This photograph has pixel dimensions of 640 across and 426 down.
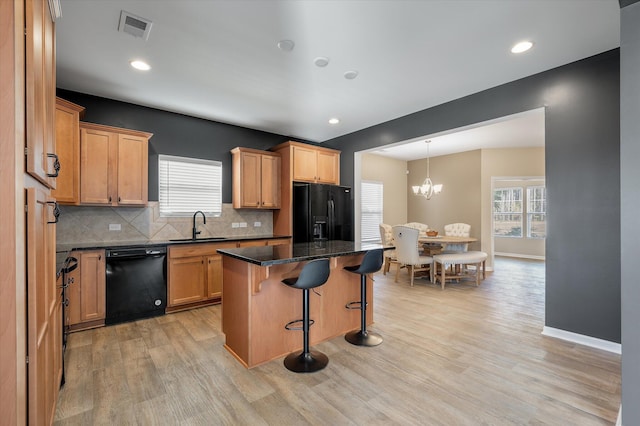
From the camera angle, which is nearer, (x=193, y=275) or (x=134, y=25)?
(x=134, y=25)

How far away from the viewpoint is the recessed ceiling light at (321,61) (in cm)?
289

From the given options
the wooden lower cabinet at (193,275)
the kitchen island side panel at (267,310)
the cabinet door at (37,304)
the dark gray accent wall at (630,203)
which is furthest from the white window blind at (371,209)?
the cabinet door at (37,304)

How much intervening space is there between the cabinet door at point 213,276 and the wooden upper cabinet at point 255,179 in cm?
103

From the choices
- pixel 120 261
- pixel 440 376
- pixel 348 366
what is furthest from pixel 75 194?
pixel 440 376

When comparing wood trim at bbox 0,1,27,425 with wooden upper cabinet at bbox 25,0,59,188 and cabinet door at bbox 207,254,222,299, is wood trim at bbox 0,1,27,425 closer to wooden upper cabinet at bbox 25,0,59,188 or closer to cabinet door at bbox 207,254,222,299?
wooden upper cabinet at bbox 25,0,59,188

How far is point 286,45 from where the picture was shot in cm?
266

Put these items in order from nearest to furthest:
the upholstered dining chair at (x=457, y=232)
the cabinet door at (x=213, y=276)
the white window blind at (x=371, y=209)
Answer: the cabinet door at (x=213, y=276), the upholstered dining chair at (x=457, y=232), the white window blind at (x=371, y=209)

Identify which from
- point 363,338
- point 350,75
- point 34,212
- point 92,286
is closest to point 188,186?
point 92,286

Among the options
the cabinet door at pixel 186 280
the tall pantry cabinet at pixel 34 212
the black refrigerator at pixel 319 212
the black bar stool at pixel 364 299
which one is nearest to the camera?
the tall pantry cabinet at pixel 34 212

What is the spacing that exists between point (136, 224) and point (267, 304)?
261 centimetres

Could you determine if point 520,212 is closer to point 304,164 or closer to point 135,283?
point 304,164

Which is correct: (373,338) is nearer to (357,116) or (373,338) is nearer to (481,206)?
(357,116)

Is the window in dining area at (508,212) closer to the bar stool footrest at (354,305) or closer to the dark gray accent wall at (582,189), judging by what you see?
the dark gray accent wall at (582,189)

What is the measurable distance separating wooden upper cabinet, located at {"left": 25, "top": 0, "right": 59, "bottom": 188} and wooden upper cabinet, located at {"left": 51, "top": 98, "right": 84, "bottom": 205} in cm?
185
